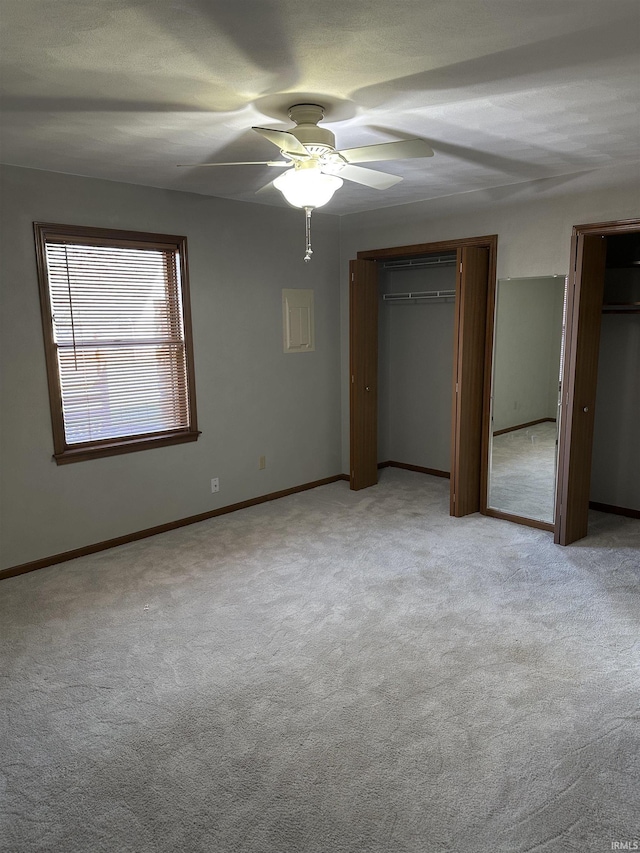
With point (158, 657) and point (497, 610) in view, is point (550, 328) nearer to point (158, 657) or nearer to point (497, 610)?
point (497, 610)

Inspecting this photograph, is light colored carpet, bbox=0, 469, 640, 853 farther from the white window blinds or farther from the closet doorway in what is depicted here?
the white window blinds

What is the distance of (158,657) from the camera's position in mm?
2865

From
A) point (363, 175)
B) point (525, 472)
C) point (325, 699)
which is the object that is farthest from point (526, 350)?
point (325, 699)

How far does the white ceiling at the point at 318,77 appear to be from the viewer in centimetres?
177

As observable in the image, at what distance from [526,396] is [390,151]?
2.48 m

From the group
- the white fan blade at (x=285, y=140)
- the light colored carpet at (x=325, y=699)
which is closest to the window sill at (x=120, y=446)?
the light colored carpet at (x=325, y=699)

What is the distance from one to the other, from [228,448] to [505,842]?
3485 millimetres

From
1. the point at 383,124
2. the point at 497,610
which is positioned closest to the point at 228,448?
the point at 497,610

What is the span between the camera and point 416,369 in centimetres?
607

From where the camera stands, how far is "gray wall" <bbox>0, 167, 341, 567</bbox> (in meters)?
3.67

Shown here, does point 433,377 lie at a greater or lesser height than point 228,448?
greater

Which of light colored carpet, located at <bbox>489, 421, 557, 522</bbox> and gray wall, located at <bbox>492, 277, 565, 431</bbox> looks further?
light colored carpet, located at <bbox>489, 421, 557, 522</bbox>

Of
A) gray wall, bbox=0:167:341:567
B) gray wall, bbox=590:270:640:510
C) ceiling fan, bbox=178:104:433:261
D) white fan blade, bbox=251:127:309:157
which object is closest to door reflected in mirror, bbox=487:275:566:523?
gray wall, bbox=590:270:640:510

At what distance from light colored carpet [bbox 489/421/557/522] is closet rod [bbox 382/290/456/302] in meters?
1.63
